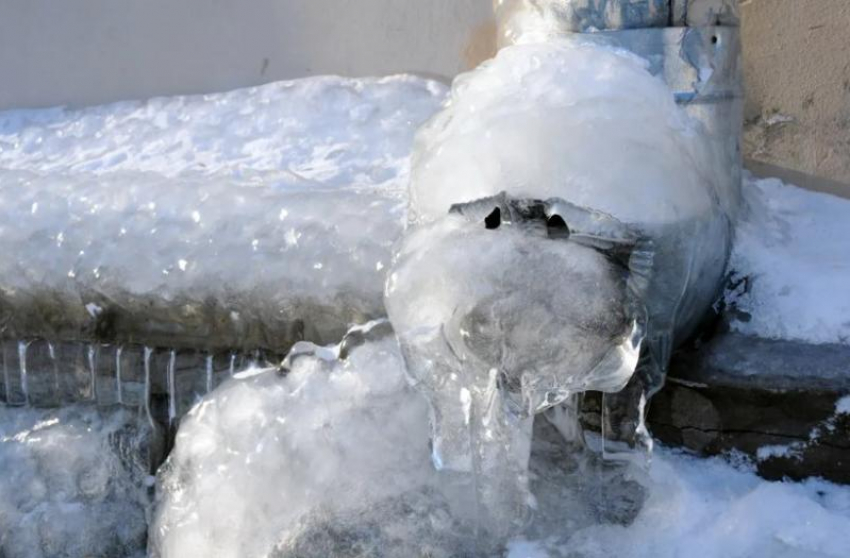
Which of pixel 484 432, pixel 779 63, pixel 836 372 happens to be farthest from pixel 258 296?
pixel 779 63

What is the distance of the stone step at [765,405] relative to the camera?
182cm

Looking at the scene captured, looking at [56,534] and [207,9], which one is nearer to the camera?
A: [56,534]

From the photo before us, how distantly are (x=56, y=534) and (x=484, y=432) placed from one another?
1281 millimetres

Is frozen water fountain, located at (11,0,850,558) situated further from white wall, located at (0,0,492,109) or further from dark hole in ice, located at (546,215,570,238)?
white wall, located at (0,0,492,109)

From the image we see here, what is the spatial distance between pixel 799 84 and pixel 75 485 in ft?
6.81

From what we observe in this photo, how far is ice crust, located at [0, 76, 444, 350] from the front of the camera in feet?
7.40

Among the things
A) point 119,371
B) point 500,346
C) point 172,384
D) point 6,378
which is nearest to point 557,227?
point 500,346

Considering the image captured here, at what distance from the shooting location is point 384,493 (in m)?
1.93

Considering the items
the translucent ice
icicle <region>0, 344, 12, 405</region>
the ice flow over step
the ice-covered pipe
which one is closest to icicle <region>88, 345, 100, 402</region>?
the ice flow over step

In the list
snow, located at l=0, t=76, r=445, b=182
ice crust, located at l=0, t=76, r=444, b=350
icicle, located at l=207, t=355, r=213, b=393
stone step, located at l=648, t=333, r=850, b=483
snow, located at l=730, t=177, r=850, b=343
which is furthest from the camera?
snow, located at l=0, t=76, r=445, b=182

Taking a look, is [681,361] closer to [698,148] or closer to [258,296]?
[698,148]

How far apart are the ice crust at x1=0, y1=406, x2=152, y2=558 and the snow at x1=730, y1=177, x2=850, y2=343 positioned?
1.43 meters

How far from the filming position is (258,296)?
2.29 m

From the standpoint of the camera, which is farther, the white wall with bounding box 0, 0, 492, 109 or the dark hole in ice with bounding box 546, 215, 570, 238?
the white wall with bounding box 0, 0, 492, 109
